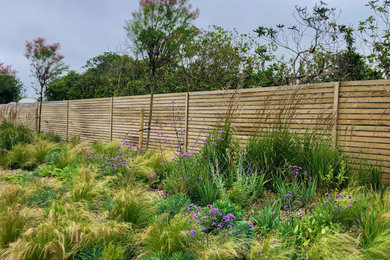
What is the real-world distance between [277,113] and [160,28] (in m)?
3.61

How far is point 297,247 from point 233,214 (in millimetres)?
560

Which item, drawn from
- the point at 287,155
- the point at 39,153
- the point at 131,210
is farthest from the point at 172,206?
the point at 39,153

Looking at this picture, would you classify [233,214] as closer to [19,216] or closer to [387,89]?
[19,216]

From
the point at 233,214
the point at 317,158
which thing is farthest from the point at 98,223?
the point at 317,158

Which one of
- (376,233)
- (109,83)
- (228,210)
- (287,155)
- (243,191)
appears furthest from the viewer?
(109,83)

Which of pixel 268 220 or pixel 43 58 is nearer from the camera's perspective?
pixel 268 220

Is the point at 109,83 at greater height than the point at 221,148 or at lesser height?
greater

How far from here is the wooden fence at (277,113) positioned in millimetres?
4176

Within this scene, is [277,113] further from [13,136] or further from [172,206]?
[13,136]

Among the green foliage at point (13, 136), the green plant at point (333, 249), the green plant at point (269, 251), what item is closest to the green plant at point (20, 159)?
the green foliage at point (13, 136)

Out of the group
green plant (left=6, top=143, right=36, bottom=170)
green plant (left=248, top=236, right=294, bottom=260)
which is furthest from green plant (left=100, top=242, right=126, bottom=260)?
green plant (left=6, top=143, right=36, bottom=170)

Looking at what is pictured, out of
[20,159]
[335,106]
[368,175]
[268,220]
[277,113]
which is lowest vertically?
[20,159]

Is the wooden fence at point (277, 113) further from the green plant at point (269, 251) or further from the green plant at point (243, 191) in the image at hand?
the green plant at point (269, 251)

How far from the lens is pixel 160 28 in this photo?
6477 millimetres
